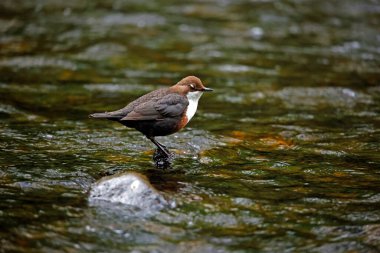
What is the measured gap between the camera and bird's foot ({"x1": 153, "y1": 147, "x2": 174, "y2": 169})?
6.01 m

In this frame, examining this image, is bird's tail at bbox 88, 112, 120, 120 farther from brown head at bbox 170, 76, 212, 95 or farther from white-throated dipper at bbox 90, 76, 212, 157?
brown head at bbox 170, 76, 212, 95

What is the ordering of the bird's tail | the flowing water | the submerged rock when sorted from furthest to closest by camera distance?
the bird's tail, the submerged rock, the flowing water

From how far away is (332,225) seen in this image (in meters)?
4.75

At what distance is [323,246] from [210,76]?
19.8 ft

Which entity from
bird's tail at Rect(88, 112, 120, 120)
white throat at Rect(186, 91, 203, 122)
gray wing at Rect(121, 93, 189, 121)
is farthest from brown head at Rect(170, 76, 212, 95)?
bird's tail at Rect(88, 112, 120, 120)

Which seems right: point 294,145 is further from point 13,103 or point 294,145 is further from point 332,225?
point 13,103

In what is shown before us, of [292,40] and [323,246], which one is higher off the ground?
[292,40]

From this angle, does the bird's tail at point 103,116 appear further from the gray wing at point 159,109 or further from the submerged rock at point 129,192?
the submerged rock at point 129,192

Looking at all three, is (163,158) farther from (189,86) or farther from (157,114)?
(189,86)

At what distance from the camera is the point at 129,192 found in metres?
5.01

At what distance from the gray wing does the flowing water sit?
1.63 feet

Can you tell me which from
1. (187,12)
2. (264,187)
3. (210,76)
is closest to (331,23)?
(187,12)

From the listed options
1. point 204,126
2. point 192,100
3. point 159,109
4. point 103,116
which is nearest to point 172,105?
point 159,109

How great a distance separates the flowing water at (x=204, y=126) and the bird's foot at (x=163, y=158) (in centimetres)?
11
